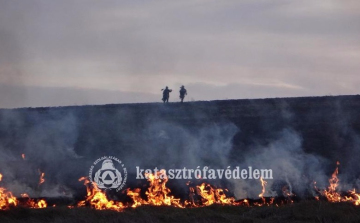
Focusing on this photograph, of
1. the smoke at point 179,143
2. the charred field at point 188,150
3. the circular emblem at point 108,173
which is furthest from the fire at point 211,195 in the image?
the circular emblem at point 108,173

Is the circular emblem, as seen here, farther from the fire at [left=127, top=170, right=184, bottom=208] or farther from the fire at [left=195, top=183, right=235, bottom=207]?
the fire at [left=195, top=183, right=235, bottom=207]

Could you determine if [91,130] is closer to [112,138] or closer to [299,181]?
[112,138]

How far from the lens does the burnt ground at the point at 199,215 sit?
15.8 metres

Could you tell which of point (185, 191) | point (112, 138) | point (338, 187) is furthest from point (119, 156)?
point (338, 187)

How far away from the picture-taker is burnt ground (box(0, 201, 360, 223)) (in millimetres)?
15812

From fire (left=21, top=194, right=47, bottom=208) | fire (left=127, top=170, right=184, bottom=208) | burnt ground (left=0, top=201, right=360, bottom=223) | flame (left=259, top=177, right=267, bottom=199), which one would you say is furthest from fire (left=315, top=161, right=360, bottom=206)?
fire (left=21, top=194, right=47, bottom=208)

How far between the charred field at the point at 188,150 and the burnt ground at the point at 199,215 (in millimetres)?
1079

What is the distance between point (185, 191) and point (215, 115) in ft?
13.8

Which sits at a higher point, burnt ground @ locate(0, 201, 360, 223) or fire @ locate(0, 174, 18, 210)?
fire @ locate(0, 174, 18, 210)

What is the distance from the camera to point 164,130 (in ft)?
78.0

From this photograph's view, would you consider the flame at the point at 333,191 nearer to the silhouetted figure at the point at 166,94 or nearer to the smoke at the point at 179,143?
the smoke at the point at 179,143

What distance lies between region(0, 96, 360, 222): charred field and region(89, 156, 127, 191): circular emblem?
0.67ft

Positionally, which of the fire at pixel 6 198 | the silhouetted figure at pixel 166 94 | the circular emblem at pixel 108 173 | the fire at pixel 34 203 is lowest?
the fire at pixel 34 203

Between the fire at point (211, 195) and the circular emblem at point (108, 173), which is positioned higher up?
the circular emblem at point (108, 173)
